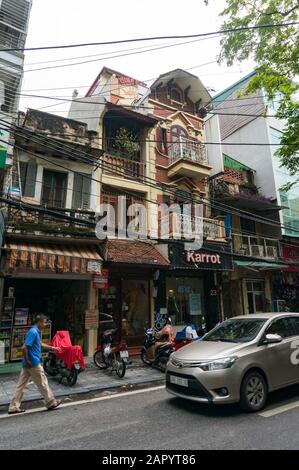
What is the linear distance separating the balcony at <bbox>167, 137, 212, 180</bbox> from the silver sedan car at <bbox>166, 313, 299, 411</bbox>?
31.5ft

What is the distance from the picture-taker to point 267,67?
10273mm

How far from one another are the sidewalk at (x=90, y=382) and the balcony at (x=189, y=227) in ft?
19.2

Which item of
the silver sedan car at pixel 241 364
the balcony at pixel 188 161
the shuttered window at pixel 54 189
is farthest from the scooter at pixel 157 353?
the balcony at pixel 188 161

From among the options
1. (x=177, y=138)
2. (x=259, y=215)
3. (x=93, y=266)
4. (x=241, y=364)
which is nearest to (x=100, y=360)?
(x=93, y=266)

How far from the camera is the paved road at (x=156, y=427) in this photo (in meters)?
3.90

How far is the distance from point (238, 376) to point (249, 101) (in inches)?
765

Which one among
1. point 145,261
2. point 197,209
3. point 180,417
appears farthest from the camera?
point 197,209

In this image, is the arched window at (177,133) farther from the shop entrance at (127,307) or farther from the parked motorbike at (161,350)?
the parked motorbike at (161,350)

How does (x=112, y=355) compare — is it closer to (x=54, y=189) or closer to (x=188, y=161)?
(x=54, y=189)

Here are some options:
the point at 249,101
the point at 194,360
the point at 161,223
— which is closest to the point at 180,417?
the point at 194,360

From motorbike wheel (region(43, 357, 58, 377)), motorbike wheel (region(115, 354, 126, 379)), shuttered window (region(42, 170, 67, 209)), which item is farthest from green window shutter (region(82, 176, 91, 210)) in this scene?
motorbike wheel (region(115, 354, 126, 379))

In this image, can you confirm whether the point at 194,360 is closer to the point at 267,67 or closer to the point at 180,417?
the point at 180,417

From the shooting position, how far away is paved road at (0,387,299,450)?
12.8ft

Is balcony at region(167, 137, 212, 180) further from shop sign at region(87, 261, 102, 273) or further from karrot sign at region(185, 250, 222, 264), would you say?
shop sign at region(87, 261, 102, 273)
